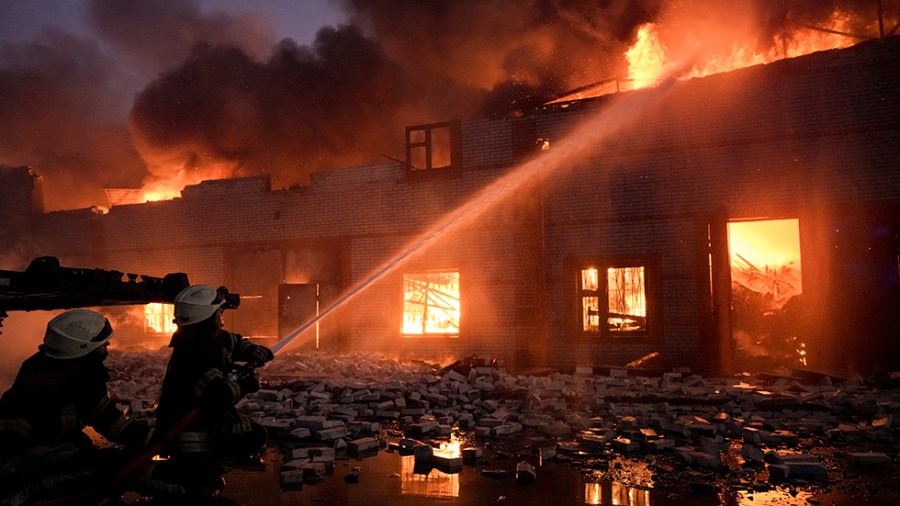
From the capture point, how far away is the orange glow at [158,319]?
17.7m

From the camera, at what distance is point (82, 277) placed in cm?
393

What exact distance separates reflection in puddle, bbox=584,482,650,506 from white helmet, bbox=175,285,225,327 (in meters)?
3.10

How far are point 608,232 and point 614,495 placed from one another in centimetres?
876

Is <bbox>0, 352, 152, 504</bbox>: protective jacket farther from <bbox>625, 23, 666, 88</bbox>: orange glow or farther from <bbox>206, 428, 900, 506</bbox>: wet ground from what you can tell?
<bbox>625, 23, 666, 88</bbox>: orange glow

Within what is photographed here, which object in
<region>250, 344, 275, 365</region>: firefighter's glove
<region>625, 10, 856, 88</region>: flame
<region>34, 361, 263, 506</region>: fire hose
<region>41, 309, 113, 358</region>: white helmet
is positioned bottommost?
<region>34, 361, 263, 506</region>: fire hose

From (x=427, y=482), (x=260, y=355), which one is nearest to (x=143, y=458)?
(x=260, y=355)

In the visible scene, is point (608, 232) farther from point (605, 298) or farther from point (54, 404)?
point (54, 404)

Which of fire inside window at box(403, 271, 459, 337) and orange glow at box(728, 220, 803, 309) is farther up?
orange glow at box(728, 220, 803, 309)

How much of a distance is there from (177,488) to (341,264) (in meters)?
11.6

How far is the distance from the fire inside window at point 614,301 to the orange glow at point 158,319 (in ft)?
39.9

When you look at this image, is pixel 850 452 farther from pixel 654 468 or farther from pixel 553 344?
pixel 553 344

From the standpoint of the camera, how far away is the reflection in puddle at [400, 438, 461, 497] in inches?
190

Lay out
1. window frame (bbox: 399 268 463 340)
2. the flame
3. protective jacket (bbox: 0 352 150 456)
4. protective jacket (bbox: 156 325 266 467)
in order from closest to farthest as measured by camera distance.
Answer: protective jacket (bbox: 0 352 150 456), protective jacket (bbox: 156 325 266 467), the flame, window frame (bbox: 399 268 463 340)

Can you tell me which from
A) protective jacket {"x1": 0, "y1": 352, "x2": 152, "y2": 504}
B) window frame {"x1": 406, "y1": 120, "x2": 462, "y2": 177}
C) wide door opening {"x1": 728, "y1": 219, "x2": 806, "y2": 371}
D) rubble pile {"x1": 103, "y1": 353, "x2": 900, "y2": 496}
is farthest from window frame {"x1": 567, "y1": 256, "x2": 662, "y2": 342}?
protective jacket {"x1": 0, "y1": 352, "x2": 152, "y2": 504}
